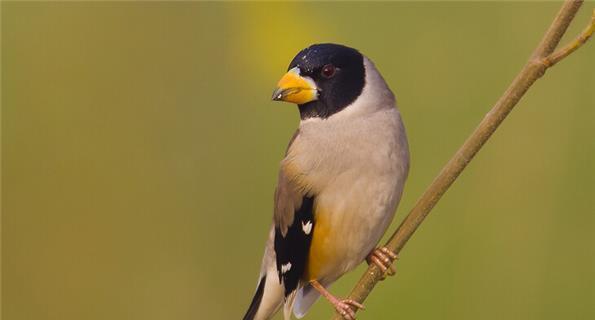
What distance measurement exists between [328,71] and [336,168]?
0.26 m

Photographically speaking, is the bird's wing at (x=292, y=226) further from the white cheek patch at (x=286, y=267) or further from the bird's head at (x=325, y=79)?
the bird's head at (x=325, y=79)

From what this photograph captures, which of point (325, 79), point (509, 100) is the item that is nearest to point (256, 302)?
point (325, 79)

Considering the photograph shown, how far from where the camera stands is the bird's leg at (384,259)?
271 centimetres

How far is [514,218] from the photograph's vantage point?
3.60 metres

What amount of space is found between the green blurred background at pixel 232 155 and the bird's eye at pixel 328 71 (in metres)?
0.88

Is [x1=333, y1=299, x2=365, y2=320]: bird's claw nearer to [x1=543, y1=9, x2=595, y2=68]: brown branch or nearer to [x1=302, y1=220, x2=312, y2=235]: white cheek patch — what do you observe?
[x1=302, y1=220, x2=312, y2=235]: white cheek patch

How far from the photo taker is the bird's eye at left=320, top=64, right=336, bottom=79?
9.52 ft

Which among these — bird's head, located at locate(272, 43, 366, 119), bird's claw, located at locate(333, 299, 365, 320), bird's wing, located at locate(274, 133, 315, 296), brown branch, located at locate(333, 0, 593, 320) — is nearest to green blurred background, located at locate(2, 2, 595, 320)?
bird's wing, located at locate(274, 133, 315, 296)

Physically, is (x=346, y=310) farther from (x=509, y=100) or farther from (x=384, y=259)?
(x=509, y=100)

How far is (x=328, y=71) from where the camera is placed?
2.91 metres

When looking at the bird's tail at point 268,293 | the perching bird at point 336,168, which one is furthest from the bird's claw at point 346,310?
the bird's tail at point 268,293

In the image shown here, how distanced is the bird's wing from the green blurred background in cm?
48

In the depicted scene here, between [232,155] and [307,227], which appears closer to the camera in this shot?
[307,227]

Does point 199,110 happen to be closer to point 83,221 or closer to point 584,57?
point 83,221
